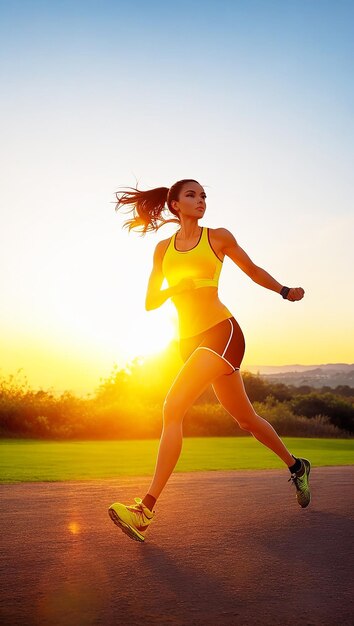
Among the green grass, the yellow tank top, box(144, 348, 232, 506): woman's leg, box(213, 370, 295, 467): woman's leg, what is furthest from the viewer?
the green grass

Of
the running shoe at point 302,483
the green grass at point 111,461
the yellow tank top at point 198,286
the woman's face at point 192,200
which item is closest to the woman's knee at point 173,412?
the yellow tank top at point 198,286

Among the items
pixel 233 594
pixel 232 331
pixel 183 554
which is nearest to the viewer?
pixel 233 594

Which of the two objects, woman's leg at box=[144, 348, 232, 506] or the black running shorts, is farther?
the black running shorts

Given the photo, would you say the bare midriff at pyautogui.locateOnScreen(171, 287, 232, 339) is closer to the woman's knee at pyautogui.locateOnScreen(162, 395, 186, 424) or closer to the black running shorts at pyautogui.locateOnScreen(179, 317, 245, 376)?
the black running shorts at pyautogui.locateOnScreen(179, 317, 245, 376)

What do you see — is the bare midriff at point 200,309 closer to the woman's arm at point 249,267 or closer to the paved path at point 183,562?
the woman's arm at point 249,267

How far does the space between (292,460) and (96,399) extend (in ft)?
60.0

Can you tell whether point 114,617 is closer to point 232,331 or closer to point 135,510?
point 135,510

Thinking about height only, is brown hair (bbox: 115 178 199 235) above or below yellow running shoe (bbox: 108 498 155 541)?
above

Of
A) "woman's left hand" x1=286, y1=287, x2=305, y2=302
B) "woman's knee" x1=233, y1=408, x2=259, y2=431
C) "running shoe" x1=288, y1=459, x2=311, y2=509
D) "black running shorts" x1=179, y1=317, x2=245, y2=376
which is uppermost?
"woman's left hand" x1=286, y1=287, x2=305, y2=302

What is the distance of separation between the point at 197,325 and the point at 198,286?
0.28 m

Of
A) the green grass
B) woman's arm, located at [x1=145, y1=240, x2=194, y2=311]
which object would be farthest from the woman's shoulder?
the green grass

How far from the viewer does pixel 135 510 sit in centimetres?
475

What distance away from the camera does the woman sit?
16.8ft

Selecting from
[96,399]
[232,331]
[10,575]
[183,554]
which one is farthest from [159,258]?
[96,399]
